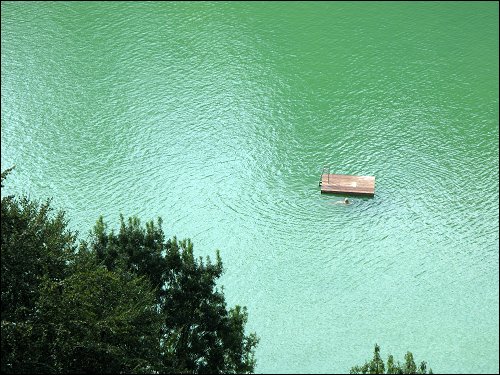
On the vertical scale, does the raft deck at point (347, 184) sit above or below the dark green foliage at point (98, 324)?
above

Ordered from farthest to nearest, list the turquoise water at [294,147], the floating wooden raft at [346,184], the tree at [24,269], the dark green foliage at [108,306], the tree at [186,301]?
1. the floating wooden raft at [346,184]
2. the turquoise water at [294,147]
3. the tree at [186,301]
4. the dark green foliage at [108,306]
5. the tree at [24,269]

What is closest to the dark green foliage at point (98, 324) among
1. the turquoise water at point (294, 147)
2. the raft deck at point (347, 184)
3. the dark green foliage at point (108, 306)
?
the dark green foliage at point (108, 306)

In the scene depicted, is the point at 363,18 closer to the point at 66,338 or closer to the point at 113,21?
the point at 113,21

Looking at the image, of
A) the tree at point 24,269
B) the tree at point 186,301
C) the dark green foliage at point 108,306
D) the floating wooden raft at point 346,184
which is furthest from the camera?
the floating wooden raft at point 346,184

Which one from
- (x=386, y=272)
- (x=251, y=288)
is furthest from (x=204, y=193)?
(x=386, y=272)

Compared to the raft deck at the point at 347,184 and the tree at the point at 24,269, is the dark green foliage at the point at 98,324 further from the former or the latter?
the raft deck at the point at 347,184
